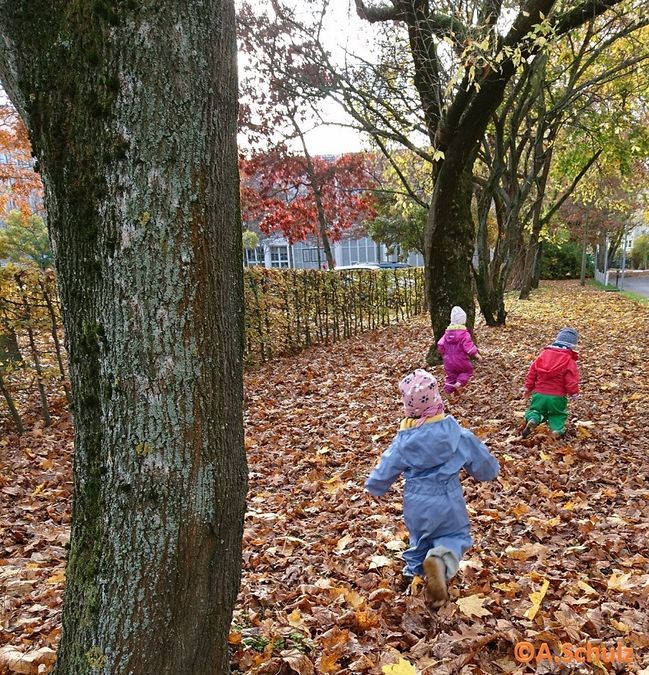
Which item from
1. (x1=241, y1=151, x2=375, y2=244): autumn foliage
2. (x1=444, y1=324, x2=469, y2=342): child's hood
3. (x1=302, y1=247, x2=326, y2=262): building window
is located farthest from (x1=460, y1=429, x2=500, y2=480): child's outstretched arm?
(x1=302, y1=247, x2=326, y2=262): building window

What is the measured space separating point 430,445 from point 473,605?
34.6 inches

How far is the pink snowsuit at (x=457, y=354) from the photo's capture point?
7406 mm

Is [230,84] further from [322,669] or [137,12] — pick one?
[322,669]

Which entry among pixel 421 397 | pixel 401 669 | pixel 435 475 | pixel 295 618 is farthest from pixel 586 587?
pixel 295 618

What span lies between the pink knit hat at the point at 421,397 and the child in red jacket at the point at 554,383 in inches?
110

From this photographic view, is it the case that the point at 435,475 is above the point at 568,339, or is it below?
below

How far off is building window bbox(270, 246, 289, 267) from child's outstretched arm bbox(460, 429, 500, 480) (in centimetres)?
5965

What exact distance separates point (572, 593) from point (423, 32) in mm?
8541

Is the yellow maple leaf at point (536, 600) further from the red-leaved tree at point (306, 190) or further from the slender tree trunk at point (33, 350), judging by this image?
the red-leaved tree at point (306, 190)

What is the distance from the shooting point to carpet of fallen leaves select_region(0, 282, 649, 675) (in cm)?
253

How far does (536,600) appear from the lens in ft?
9.12

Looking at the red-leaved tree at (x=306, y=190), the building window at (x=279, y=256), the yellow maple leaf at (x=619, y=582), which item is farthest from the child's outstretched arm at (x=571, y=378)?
the building window at (x=279, y=256)

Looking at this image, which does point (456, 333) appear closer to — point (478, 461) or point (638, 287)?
point (478, 461)

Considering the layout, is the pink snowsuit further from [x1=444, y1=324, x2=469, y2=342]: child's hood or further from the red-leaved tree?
the red-leaved tree
